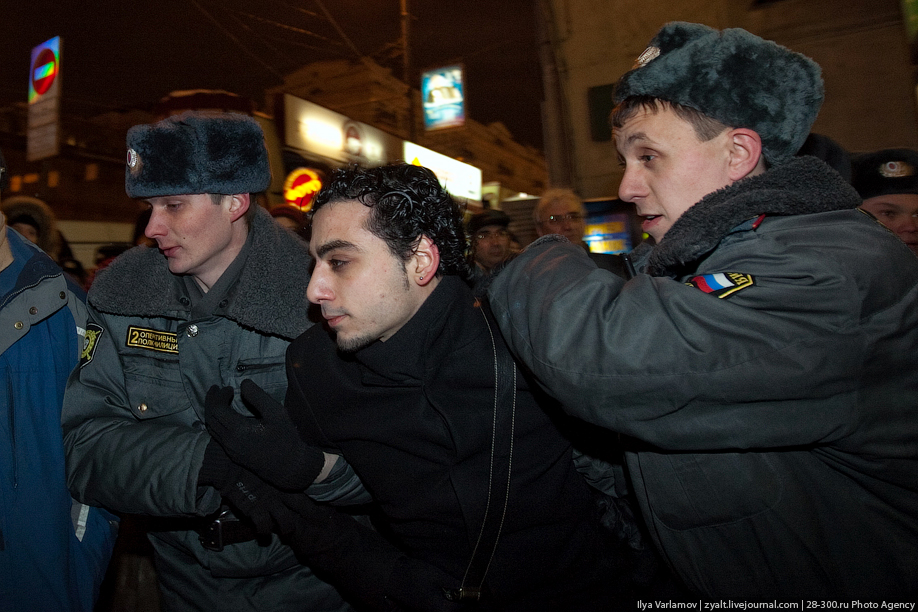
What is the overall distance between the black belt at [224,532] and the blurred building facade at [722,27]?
8.01 meters

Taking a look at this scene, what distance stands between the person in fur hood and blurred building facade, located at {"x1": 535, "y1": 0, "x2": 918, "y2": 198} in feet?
21.7

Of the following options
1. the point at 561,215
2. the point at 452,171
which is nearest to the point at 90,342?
the point at 561,215

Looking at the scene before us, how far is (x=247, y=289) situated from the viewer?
Result: 2166mm

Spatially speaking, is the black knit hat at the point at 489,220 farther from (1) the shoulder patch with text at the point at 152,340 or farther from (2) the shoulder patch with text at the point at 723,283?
(2) the shoulder patch with text at the point at 723,283

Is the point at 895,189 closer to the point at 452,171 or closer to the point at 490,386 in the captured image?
the point at 490,386

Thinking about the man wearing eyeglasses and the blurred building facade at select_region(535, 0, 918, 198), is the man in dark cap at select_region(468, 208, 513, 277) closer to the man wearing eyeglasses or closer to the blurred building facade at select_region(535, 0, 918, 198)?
the man wearing eyeglasses

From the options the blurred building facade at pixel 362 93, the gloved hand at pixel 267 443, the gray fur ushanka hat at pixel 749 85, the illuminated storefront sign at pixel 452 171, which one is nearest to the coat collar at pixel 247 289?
the gloved hand at pixel 267 443

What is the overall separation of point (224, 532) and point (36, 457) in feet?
2.59

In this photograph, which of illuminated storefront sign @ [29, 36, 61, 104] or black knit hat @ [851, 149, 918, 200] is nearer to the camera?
black knit hat @ [851, 149, 918, 200]

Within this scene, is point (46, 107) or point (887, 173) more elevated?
point (46, 107)

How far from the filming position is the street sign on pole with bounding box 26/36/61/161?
9.52m

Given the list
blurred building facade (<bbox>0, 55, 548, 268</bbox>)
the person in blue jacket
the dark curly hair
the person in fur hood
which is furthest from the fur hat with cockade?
blurred building facade (<bbox>0, 55, 548, 268</bbox>)

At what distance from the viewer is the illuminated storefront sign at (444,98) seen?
765 inches

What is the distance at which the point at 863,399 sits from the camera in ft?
4.21
